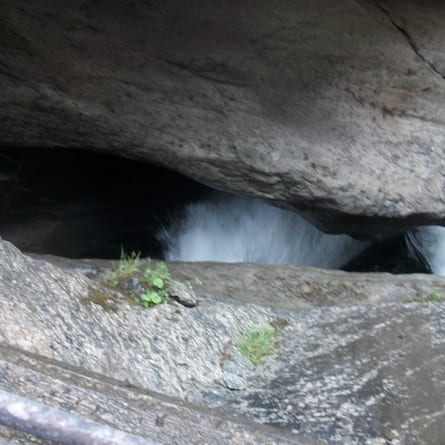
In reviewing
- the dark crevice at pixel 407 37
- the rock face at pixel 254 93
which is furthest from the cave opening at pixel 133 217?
the dark crevice at pixel 407 37

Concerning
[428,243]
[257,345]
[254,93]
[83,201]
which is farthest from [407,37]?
[83,201]

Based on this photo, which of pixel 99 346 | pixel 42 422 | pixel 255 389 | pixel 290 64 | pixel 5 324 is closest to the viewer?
pixel 42 422

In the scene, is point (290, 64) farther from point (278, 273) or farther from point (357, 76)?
point (278, 273)

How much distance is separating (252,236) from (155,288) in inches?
145

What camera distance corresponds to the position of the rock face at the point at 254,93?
4426 mm

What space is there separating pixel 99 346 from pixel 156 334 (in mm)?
348

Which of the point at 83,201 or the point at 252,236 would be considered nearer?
the point at 83,201

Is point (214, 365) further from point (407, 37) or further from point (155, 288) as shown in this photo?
point (407, 37)

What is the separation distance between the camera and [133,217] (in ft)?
20.7

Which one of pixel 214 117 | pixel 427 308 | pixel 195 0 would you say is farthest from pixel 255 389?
pixel 195 0

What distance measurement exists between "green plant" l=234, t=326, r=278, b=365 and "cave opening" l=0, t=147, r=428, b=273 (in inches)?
109

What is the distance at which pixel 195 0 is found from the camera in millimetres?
4406

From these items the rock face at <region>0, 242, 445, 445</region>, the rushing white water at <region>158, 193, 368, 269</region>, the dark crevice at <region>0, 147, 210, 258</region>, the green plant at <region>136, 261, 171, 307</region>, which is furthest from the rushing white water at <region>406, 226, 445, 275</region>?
the green plant at <region>136, 261, 171, 307</region>

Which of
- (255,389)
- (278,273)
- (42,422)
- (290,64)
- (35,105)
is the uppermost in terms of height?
(290,64)
